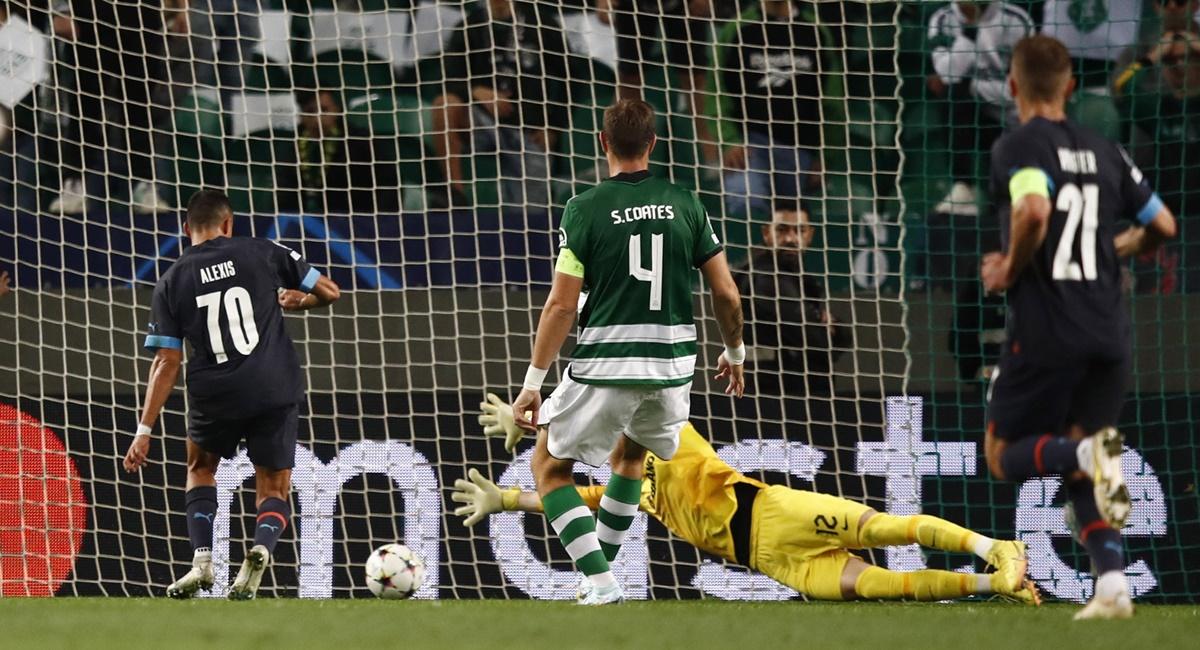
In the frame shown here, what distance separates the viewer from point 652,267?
575 centimetres

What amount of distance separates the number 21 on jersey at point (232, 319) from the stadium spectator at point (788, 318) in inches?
93.7

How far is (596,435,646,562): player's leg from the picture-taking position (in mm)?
6238

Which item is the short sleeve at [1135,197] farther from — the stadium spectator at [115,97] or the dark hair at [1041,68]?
the stadium spectator at [115,97]

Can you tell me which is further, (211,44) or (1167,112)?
(211,44)

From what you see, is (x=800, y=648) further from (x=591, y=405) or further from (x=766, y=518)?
(x=766, y=518)

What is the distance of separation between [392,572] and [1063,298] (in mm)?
3275

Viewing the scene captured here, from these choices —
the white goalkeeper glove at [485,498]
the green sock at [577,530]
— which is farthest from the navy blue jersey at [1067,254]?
the white goalkeeper glove at [485,498]

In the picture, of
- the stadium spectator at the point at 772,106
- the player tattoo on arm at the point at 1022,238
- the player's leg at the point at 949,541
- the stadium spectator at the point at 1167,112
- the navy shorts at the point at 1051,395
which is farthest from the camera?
the stadium spectator at the point at 772,106

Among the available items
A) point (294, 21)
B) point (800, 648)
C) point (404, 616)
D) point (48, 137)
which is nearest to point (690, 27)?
point (294, 21)

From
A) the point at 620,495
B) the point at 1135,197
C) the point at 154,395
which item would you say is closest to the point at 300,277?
the point at 154,395

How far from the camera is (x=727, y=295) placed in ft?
19.1

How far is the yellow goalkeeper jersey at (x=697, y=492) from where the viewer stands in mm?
6680

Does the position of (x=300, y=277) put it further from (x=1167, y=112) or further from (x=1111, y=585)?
(x=1167, y=112)

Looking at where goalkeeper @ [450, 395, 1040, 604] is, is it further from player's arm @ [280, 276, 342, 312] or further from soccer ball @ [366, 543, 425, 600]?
player's arm @ [280, 276, 342, 312]
